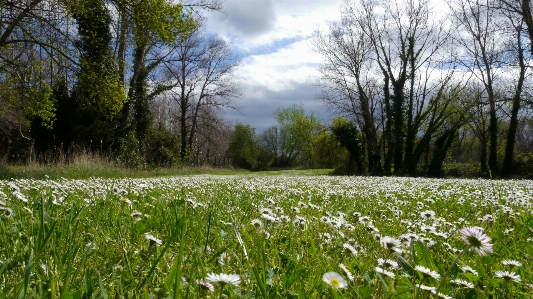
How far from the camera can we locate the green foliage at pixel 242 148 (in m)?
60.7

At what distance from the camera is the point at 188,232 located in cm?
260

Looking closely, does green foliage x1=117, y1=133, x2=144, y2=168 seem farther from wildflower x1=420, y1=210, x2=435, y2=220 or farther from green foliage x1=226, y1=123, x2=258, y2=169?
green foliage x1=226, y1=123, x2=258, y2=169

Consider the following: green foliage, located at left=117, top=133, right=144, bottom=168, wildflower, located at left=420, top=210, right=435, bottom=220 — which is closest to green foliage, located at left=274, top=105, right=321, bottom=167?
green foliage, located at left=117, top=133, right=144, bottom=168

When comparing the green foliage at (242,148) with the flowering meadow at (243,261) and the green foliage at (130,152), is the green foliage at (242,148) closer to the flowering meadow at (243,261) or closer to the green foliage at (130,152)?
the green foliage at (130,152)

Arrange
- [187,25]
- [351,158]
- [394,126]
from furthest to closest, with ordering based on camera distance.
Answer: [351,158], [394,126], [187,25]

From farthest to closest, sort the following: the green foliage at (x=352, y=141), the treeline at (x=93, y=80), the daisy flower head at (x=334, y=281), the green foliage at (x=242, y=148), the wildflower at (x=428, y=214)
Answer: the green foliage at (x=242, y=148), the green foliage at (x=352, y=141), the treeline at (x=93, y=80), the wildflower at (x=428, y=214), the daisy flower head at (x=334, y=281)

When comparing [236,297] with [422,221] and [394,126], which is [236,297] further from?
[394,126]

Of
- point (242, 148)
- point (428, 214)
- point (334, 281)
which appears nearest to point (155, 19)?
point (428, 214)

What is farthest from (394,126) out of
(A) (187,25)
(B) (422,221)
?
(B) (422,221)

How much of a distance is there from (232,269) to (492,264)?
1458mm

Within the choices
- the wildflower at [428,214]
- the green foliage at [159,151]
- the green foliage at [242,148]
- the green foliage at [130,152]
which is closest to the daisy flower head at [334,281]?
the wildflower at [428,214]

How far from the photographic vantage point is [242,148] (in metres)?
61.9

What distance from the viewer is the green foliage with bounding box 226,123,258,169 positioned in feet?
199

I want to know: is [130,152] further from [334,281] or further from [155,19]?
[334,281]
